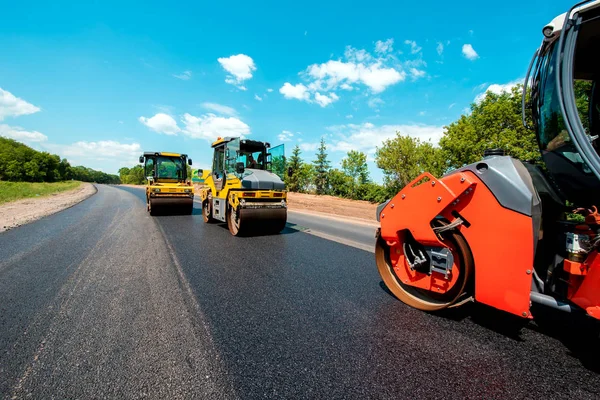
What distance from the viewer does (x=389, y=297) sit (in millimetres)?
3270

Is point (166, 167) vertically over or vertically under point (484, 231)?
over

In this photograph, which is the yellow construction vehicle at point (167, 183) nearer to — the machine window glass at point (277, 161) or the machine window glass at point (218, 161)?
the machine window glass at point (218, 161)

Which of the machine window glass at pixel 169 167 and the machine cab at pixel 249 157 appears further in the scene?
the machine window glass at pixel 169 167

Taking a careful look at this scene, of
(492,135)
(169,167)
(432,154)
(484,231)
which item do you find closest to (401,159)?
(432,154)

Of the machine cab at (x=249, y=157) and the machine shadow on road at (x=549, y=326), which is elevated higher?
the machine cab at (x=249, y=157)

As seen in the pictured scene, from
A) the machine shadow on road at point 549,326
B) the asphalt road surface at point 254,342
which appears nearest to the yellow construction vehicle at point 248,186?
the asphalt road surface at point 254,342

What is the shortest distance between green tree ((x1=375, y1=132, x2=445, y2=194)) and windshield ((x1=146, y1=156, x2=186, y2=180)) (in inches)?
1127

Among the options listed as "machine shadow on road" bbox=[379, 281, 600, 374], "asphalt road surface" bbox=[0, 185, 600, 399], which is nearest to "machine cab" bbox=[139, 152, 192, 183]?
"asphalt road surface" bbox=[0, 185, 600, 399]

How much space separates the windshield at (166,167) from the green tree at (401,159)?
28.6 metres

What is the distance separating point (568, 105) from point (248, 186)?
20.2 feet

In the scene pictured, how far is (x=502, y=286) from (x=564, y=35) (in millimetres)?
1880

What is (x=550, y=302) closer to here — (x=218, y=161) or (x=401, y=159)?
(x=218, y=161)

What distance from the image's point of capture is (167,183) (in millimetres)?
12078

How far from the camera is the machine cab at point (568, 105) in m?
1.81
